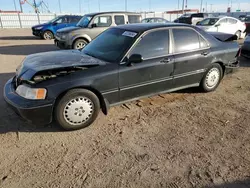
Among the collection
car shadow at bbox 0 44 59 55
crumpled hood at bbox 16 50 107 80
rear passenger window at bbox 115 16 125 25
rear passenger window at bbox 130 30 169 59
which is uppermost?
rear passenger window at bbox 115 16 125 25

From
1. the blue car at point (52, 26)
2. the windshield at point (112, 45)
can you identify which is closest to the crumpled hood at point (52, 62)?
→ the windshield at point (112, 45)

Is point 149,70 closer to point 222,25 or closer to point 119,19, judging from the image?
point 119,19

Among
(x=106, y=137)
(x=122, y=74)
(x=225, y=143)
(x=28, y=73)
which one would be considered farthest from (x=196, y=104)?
(x=28, y=73)

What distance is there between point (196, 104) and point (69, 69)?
2.65m

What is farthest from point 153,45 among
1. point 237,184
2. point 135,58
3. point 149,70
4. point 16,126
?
point 16,126

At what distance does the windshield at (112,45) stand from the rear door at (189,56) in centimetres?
98

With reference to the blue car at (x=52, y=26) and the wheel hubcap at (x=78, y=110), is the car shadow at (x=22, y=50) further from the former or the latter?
the wheel hubcap at (x=78, y=110)

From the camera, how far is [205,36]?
4.73 meters

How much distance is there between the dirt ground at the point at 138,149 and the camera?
2.49 metres

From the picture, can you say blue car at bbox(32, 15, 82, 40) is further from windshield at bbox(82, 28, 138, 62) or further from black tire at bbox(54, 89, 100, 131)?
black tire at bbox(54, 89, 100, 131)

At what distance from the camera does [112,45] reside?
411 centimetres

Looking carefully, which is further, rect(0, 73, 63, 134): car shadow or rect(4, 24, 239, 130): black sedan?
rect(0, 73, 63, 134): car shadow

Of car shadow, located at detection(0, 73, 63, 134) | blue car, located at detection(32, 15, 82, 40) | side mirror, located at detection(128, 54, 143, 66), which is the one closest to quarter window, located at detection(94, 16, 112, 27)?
blue car, located at detection(32, 15, 82, 40)

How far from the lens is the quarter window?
32.1 feet
